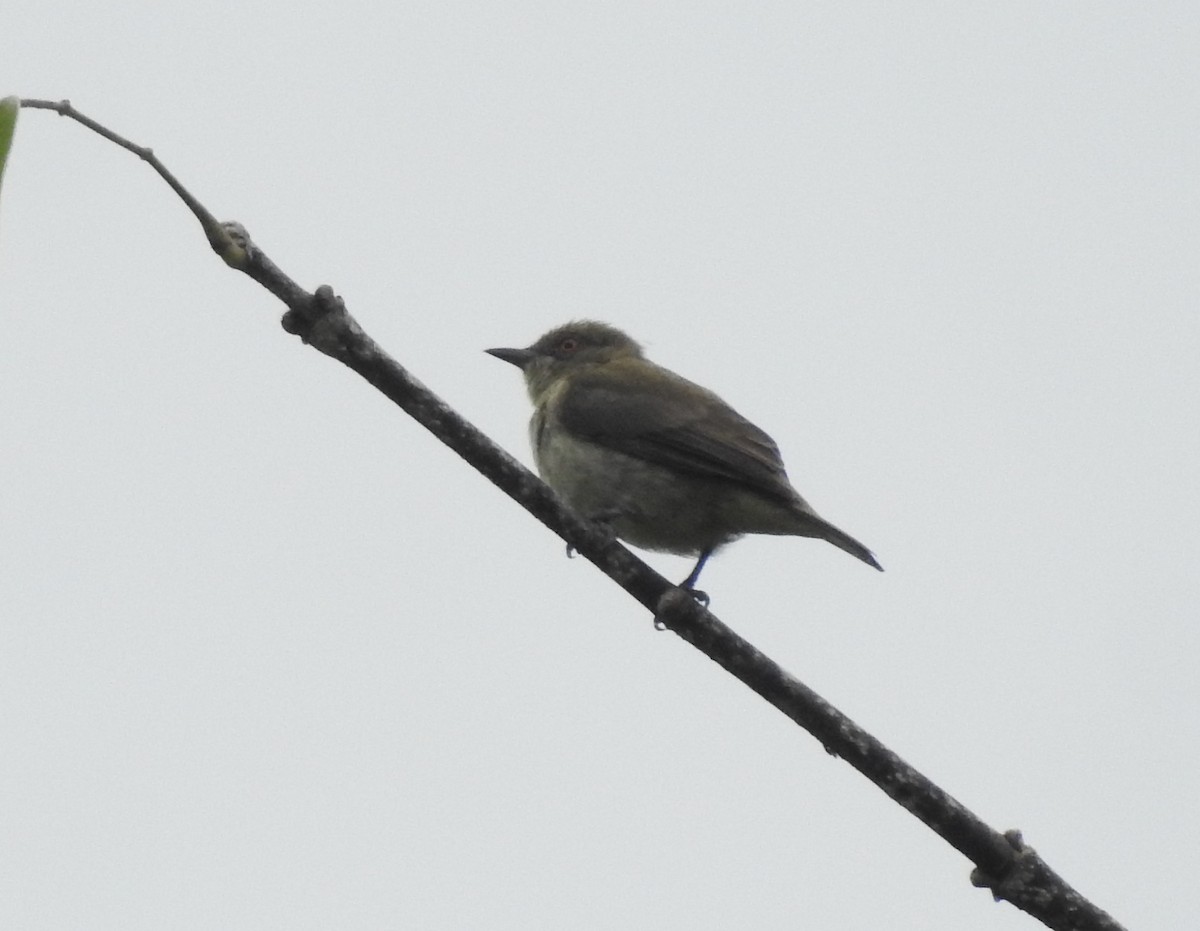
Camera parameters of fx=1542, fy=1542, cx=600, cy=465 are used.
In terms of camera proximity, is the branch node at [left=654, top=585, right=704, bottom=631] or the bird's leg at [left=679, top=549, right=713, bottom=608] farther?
the bird's leg at [left=679, top=549, right=713, bottom=608]

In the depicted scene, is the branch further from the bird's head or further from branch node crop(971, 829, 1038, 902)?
the bird's head

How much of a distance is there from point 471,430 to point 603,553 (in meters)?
0.56

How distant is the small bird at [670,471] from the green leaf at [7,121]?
13.4 feet

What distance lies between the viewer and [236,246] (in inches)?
112

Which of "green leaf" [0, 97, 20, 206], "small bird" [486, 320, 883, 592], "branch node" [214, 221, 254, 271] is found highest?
"small bird" [486, 320, 883, 592]

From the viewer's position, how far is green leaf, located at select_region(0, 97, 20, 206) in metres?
1.87

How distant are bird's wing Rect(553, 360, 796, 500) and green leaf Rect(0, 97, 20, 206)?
4.38 m

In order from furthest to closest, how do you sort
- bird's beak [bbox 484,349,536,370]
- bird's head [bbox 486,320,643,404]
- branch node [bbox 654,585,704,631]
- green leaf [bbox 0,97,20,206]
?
bird's beak [bbox 484,349,536,370], bird's head [bbox 486,320,643,404], branch node [bbox 654,585,704,631], green leaf [bbox 0,97,20,206]

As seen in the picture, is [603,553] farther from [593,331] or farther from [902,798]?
[593,331]

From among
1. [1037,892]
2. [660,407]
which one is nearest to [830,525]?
[660,407]

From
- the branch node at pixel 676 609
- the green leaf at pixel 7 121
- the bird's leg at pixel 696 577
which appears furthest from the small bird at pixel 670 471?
the green leaf at pixel 7 121

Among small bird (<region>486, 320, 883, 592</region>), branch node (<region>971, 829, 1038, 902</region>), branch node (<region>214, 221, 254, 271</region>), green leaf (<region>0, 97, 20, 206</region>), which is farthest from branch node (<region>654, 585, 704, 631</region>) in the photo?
small bird (<region>486, 320, 883, 592</region>)

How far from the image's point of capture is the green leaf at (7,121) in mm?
1866

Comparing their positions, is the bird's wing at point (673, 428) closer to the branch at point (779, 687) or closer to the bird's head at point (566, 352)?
the bird's head at point (566, 352)
